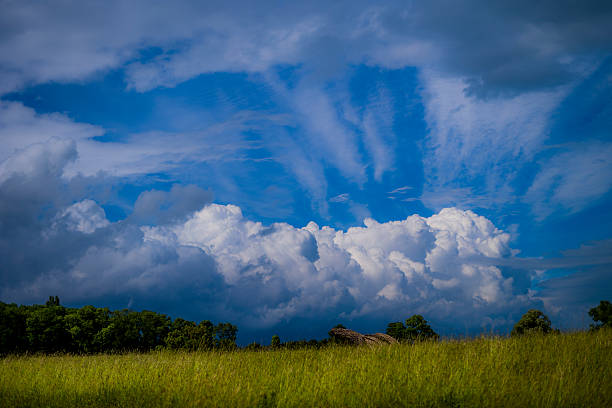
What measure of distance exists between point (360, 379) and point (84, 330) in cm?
2198

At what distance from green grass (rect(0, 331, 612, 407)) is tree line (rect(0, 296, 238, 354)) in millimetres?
11669

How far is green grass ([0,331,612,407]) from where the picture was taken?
30.2 ft

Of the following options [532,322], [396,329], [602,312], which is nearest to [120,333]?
[396,329]

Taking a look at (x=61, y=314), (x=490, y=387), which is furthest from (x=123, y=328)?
(x=490, y=387)

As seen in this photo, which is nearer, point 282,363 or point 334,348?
point 282,363

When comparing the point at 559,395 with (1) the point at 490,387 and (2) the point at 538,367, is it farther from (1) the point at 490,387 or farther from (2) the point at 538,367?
(2) the point at 538,367

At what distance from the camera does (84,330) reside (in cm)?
2594

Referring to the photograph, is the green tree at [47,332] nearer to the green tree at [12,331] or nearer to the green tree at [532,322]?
the green tree at [12,331]

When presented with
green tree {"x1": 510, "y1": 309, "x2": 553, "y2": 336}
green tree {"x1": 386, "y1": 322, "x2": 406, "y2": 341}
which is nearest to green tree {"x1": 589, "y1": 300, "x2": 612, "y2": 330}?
green tree {"x1": 510, "y1": 309, "x2": 553, "y2": 336}

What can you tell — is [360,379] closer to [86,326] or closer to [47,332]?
[86,326]

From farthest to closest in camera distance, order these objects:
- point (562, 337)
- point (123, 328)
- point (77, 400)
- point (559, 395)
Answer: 1. point (123, 328)
2. point (562, 337)
3. point (77, 400)
4. point (559, 395)

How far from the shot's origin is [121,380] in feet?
38.2

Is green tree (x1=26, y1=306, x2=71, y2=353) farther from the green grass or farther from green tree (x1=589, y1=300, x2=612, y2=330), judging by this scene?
green tree (x1=589, y1=300, x2=612, y2=330)

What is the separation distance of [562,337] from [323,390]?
1013cm
